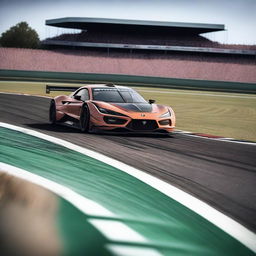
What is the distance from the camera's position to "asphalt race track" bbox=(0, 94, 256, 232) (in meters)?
5.25

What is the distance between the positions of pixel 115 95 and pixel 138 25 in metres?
54.7

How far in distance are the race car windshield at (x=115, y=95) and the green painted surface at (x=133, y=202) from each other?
12.0ft

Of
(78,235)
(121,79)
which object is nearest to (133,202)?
(78,235)

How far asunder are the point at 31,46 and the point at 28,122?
9227cm

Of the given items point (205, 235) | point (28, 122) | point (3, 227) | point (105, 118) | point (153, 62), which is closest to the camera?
point (3, 227)

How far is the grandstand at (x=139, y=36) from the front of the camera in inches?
2415

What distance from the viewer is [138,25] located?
6444 centimetres

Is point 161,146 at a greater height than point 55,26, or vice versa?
point 55,26

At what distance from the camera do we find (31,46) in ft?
333

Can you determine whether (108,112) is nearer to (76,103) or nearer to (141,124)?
(141,124)

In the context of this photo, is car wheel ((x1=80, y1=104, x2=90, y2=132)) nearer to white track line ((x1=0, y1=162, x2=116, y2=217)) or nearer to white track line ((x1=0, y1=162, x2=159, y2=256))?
white track line ((x1=0, y1=162, x2=116, y2=217))

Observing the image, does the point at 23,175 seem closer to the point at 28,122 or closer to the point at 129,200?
the point at 129,200

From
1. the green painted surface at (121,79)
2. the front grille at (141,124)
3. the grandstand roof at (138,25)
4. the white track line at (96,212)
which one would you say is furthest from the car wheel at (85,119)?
the grandstand roof at (138,25)

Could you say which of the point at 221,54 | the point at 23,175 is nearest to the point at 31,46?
the point at 221,54
